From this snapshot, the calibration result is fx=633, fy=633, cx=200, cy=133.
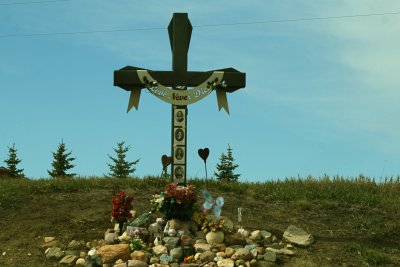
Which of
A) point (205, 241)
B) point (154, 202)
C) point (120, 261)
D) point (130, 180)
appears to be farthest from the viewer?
point (130, 180)

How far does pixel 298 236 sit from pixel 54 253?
5049 millimetres

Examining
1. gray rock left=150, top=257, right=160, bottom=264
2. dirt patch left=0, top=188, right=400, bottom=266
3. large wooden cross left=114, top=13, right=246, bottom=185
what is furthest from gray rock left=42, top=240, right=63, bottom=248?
large wooden cross left=114, top=13, right=246, bottom=185

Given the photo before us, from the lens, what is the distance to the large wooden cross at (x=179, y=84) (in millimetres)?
14953

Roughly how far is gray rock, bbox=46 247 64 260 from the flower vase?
294 cm

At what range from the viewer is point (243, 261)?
1206 cm

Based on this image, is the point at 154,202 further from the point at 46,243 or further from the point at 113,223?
the point at 46,243

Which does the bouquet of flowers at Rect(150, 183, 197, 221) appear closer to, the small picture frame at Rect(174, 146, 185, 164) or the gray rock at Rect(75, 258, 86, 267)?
the small picture frame at Rect(174, 146, 185, 164)

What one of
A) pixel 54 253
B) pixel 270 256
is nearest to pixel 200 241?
pixel 270 256

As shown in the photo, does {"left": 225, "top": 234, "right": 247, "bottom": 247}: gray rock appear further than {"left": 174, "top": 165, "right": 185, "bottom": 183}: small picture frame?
No

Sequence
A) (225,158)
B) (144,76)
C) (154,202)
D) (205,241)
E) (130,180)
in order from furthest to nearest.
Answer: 1. (225,158)
2. (130,180)
3. (144,76)
4. (154,202)
5. (205,241)

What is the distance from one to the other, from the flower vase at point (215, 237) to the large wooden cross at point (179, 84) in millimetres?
2257

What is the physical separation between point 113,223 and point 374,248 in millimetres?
5723

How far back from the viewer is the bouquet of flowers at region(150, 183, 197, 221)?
43.4 ft

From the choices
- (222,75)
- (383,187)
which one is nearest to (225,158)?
(383,187)
